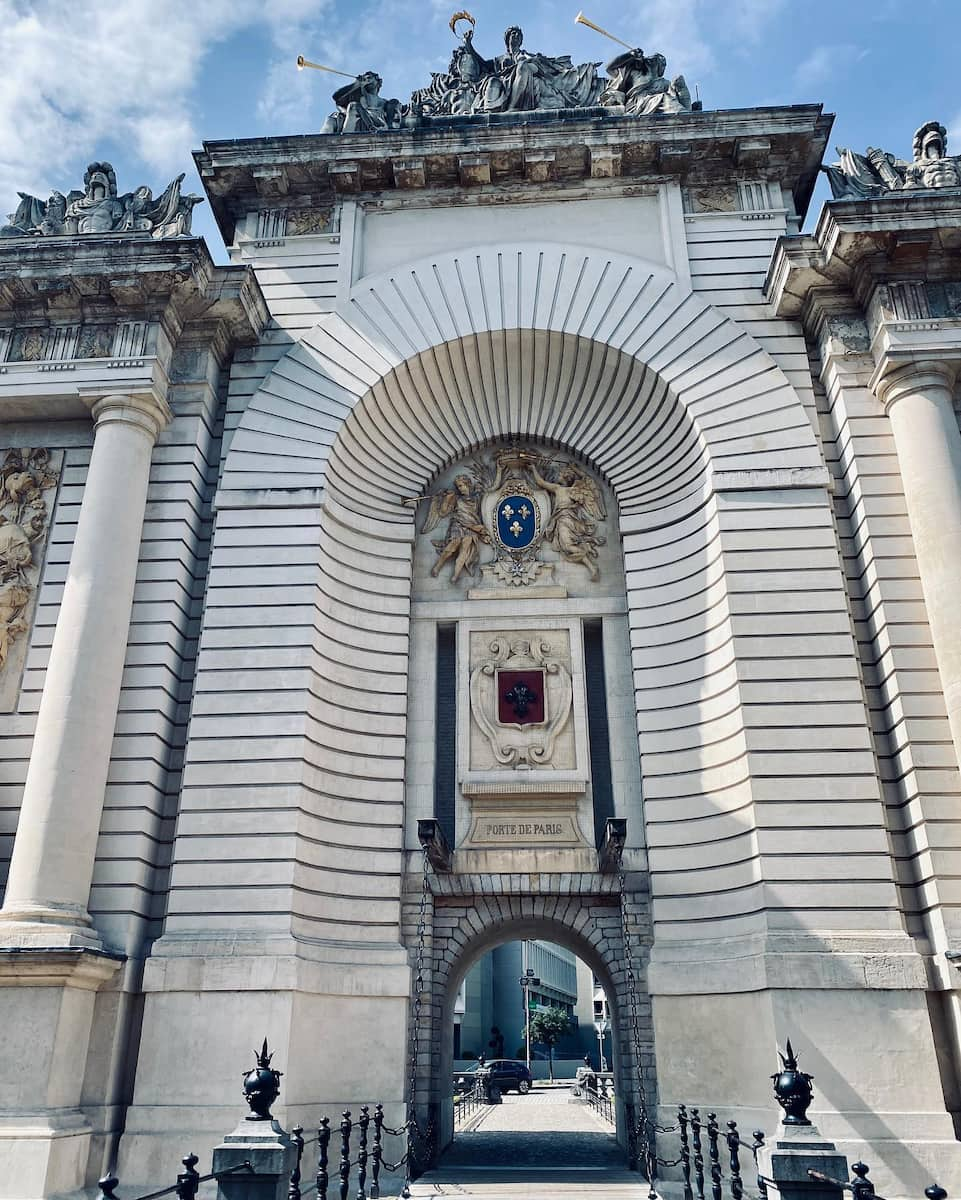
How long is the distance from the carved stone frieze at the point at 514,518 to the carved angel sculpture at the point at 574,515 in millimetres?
20

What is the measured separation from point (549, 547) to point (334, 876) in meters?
7.55

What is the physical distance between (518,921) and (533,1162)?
3.91 meters

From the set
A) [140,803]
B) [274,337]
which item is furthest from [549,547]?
[140,803]

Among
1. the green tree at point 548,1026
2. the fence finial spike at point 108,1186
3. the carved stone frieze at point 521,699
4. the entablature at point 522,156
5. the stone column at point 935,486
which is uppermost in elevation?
the entablature at point 522,156

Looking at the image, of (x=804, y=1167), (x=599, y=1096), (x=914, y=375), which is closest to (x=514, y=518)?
(x=914, y=375)

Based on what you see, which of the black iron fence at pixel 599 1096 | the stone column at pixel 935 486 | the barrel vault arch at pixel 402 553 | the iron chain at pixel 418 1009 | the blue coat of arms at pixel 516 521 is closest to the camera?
the stone column at pixel 935 486

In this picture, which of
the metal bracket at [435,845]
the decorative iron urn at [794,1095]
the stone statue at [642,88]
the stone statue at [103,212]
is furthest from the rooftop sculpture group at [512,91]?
the decorative iron urn at [794,1095]

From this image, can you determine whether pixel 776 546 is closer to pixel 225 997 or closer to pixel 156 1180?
pixel 225 997

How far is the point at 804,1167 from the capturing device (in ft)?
25.5

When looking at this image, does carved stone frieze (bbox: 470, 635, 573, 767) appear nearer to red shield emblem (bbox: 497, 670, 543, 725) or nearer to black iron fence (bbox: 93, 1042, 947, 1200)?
red shield emblem (bbox: 497, 670, 543, 725)

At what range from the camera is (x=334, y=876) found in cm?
1579

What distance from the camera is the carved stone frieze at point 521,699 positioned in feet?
57.4

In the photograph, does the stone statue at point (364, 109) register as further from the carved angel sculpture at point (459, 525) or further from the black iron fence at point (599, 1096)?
the black iron fence at point (599, 1096)

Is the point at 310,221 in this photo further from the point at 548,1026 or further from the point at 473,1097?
the point at 548,1026
